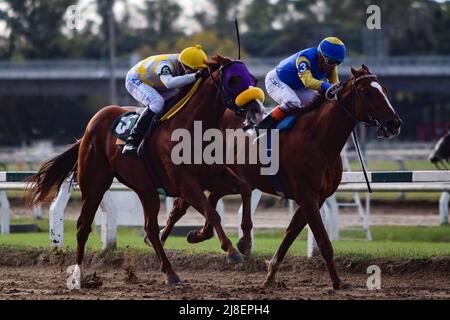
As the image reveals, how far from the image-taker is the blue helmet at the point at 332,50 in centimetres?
832

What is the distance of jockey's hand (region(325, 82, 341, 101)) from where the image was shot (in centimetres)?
815

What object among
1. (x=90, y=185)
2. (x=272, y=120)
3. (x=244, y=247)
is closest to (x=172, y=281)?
(x=244, y=247)

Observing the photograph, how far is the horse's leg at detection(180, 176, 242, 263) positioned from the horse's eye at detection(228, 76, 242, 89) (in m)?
0.82

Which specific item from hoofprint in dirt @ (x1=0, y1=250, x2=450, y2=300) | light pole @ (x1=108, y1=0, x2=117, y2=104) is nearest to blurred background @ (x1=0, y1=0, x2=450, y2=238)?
light pole @ (x1=108, y1=0, x2=117, y2=104)

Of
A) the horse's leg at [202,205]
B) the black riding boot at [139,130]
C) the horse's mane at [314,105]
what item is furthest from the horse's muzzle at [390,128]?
the black riding boot at [139,130]

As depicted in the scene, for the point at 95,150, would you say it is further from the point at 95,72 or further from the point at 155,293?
the point at 95,72

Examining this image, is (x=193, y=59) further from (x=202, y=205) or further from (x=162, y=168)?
(x=202, y=205)

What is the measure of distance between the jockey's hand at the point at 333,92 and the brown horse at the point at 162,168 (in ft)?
1.98

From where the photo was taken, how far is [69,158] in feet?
31.7

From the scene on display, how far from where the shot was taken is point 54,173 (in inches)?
380

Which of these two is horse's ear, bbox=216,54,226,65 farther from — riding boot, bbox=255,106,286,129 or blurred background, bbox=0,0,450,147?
blurred background, bbox=0,0,450,147
